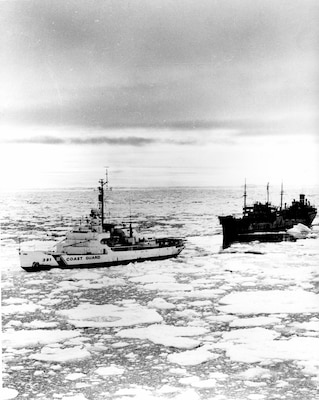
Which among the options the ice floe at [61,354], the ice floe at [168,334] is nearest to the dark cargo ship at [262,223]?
the ice floe at [168,334]

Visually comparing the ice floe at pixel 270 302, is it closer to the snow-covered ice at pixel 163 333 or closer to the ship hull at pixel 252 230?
the snow-covered ice at pixel 163 333

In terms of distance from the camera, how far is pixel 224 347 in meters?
7.46

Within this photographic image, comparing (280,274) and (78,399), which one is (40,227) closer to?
(280,274)

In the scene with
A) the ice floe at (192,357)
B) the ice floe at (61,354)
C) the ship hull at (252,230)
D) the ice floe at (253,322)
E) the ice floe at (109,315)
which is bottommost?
the ice floe at (192,357)

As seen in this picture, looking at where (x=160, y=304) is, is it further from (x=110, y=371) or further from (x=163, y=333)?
(x=110, y=371)

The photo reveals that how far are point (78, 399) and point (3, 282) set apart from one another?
8.54m

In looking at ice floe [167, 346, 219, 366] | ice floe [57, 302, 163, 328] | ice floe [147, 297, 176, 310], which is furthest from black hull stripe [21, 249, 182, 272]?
ice floe [167, 346, 219, 366]

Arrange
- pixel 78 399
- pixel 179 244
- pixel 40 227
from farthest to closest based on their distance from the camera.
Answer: pixel 40 227 < pixel 179 244 < pixel 78 399

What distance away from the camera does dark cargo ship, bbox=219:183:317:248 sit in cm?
2442

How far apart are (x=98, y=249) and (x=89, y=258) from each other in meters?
0.57

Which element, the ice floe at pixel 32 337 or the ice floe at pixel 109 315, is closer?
the ice floe at pixel 32 337

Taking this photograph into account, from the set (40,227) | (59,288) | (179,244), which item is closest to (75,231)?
(179,244)

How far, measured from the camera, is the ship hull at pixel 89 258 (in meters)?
15.3

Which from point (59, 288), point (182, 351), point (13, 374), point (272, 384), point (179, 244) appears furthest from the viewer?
point (179, 244)
